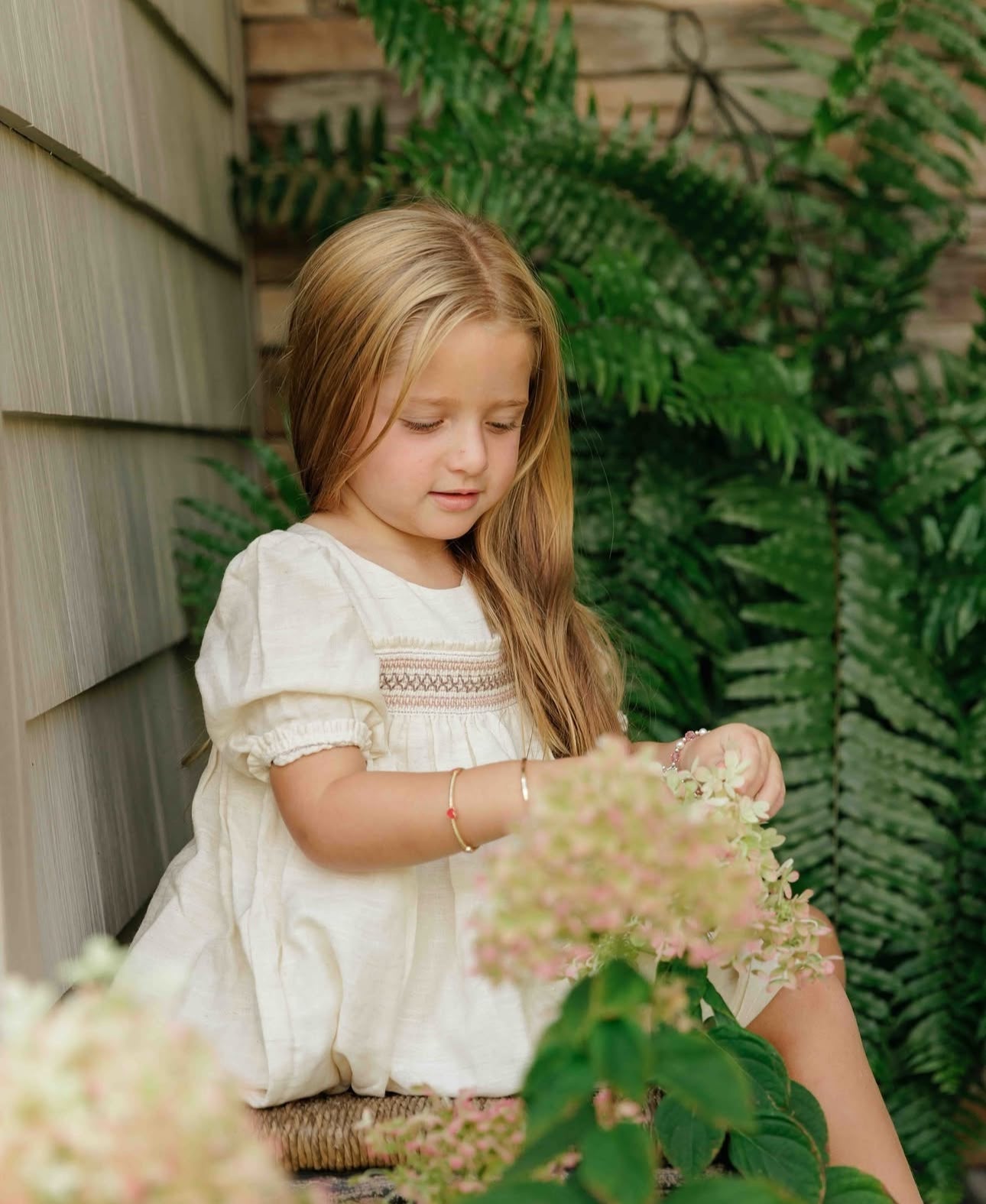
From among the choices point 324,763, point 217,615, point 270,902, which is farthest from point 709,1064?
point 217,615

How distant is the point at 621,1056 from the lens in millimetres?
593

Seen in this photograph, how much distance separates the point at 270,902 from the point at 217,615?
11.9 inches

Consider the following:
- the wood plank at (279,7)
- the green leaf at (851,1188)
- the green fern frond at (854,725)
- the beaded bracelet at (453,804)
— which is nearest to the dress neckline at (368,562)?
the beaded bracelet at (453,804)

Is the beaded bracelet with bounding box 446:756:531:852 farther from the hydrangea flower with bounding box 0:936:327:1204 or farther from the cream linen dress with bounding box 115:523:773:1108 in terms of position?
the hydrangea flower with bounding box 0:936:327:1204

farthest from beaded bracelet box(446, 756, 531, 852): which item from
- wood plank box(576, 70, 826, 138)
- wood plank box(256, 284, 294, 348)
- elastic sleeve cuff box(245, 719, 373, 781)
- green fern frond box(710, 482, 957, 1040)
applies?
wood plank box(576, 70, 826, 138)

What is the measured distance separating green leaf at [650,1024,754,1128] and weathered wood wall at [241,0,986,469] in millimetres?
2066

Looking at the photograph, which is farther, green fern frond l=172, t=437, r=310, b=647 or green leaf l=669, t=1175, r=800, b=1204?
green fern frond l=172, t=437, r=310, b=647

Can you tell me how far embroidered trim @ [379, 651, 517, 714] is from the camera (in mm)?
1356

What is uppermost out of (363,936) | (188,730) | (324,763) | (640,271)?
(640,271)

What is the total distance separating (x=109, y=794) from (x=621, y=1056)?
105 cm

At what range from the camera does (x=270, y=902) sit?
4.17ft

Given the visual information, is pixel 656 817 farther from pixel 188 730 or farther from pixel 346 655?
pixel 188 730

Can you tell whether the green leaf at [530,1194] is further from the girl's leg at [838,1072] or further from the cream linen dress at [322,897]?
the girl's leg at [838,1072]

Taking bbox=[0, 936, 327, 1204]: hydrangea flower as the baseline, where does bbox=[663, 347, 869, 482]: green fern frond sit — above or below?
below
